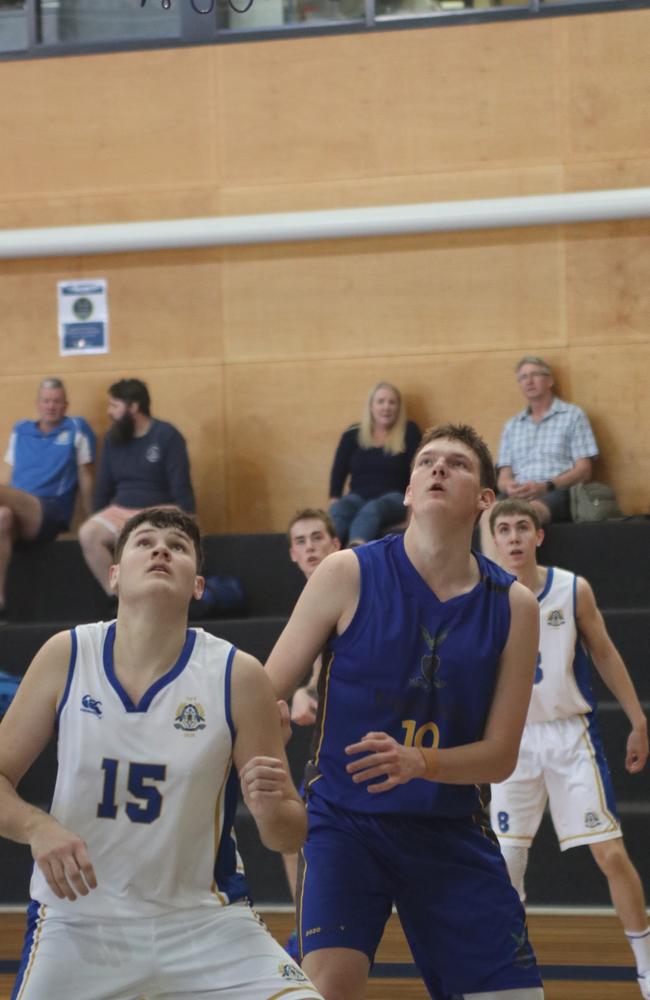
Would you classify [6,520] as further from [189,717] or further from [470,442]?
[189,717]

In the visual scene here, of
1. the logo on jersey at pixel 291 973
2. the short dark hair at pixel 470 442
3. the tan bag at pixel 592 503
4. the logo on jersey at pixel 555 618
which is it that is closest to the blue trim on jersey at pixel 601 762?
the logo on jersey at pixel 555 618

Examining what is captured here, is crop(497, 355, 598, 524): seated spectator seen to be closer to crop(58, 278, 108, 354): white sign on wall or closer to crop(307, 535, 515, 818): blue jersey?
crop(58, 278, 108, 354): white sign on wall

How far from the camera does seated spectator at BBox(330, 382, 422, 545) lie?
7.79 m

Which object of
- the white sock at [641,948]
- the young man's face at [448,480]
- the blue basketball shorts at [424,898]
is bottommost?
the white sock at [641,948]

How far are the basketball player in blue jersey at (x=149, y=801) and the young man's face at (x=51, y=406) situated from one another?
5784 millimetres

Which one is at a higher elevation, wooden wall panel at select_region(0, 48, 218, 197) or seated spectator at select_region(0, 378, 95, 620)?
wooden wall panel at select_region(0, 48, 218, 197)

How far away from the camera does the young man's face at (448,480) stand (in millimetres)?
3033

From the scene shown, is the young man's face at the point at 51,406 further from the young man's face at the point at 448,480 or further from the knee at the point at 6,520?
the young man's face at the point at 448,480

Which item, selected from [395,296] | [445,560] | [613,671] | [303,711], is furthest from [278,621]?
[445,560]

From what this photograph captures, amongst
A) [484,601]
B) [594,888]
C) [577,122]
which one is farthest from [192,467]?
[484,601]

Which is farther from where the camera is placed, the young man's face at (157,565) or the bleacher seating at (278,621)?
the bleacher seating at (278,621)

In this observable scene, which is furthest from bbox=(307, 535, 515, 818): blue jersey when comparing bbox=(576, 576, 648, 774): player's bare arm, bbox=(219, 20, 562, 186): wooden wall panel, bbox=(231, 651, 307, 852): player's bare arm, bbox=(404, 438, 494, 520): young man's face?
bbox=(219, 20, 562, 186): wooden wall panel

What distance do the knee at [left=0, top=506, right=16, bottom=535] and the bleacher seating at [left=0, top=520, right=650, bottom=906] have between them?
326mm

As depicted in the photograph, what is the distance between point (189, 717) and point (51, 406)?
19.8 feet
